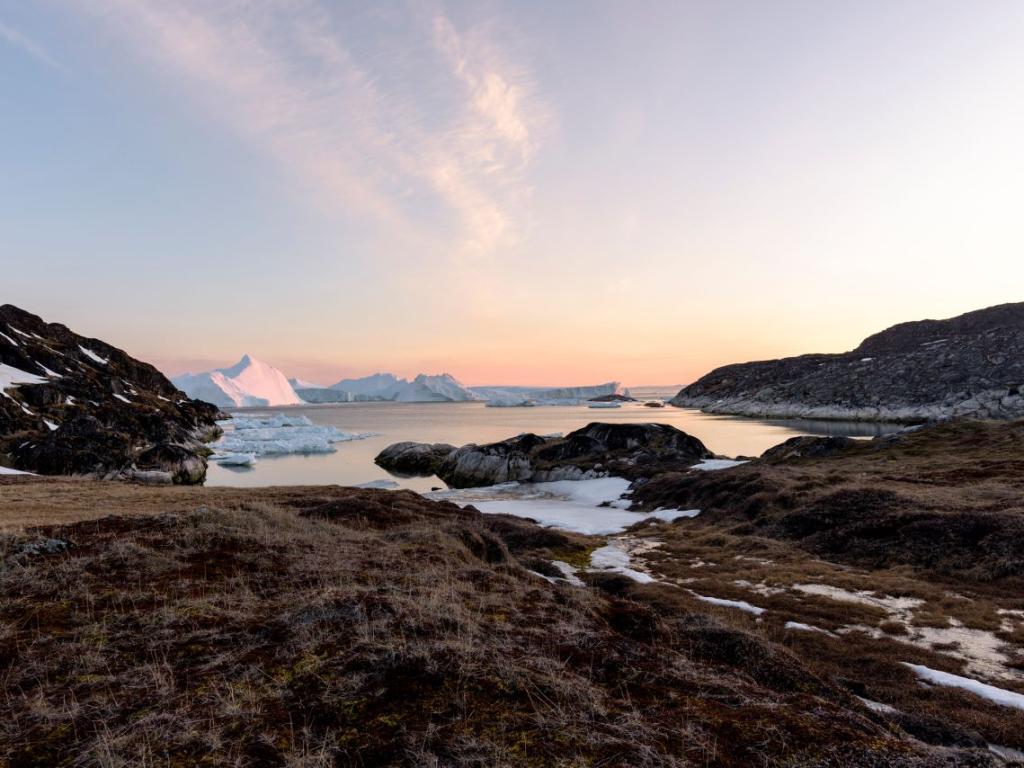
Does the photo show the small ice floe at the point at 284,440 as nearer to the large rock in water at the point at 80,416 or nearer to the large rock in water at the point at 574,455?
the large rock in water at the point at 80,416

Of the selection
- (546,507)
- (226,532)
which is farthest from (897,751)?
(546,507)

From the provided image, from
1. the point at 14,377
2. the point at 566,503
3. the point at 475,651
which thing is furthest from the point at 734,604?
the point at 14,377

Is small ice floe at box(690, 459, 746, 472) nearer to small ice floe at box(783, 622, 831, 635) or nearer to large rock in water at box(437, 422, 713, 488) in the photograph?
large rock in water at box(437, 422, 713, 488)

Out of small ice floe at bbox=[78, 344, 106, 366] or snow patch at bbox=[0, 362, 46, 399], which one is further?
small ice floe at bbox=[78, 344, 106, 366]

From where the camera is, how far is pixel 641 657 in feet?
20.3

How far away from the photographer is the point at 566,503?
A: 36.7 m

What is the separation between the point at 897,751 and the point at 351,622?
581 cm

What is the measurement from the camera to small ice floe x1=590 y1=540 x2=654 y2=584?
15.4 meters

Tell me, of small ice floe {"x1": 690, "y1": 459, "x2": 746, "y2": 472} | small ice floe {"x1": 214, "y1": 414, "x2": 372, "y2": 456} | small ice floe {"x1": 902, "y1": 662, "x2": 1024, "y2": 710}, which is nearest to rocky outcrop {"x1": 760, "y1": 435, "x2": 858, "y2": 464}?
small ice floe {"x1": 690, "y1": 459, "x2": 746, "y2": 472}

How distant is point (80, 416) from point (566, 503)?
175 ft

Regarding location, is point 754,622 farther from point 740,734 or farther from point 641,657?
point 740,734

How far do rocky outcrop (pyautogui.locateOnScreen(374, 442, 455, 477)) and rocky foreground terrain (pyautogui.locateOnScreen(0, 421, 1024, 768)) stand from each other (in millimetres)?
41452

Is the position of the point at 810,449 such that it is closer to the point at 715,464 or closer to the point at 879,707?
the point at 715,464

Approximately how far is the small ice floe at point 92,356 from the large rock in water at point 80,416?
0.41 meters
